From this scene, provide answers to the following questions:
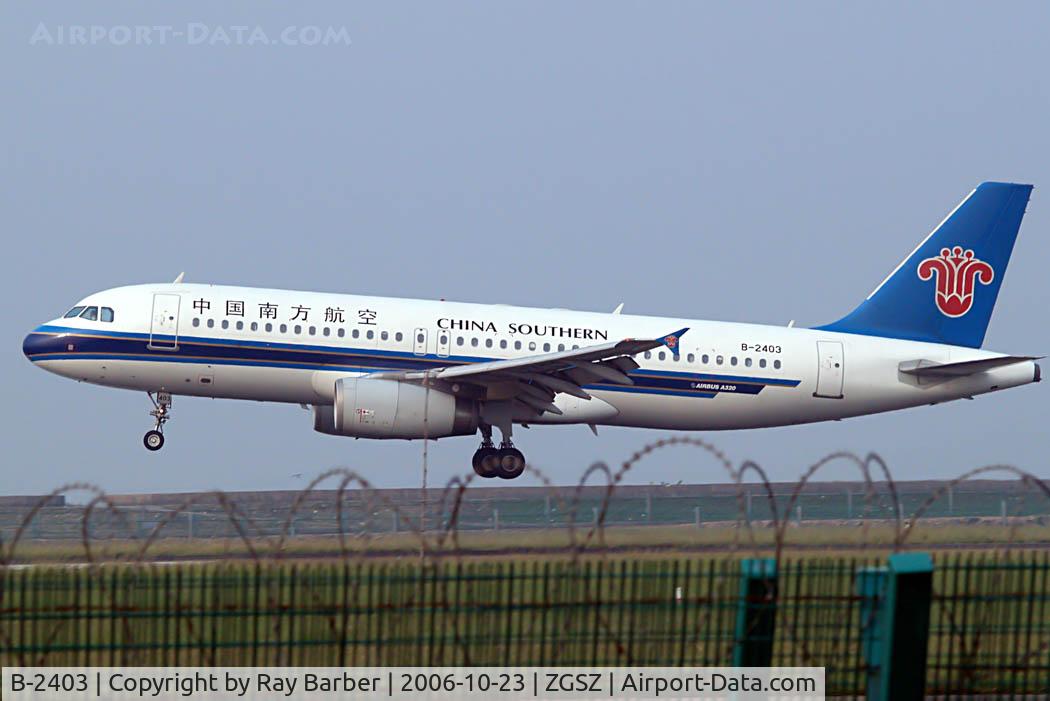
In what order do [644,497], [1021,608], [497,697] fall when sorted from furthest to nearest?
[644,497], [1021,608], [497,697]

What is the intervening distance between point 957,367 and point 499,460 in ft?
33.9

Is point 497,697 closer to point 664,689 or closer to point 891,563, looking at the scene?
point 664,689

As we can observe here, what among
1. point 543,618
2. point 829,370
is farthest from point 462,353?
point 543,618

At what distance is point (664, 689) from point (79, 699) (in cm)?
428

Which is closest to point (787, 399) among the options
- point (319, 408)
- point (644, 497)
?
point (644, 497)

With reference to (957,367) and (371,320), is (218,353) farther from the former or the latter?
(957,367)

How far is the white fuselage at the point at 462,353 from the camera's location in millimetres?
28031

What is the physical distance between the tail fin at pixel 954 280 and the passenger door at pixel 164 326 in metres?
14.4

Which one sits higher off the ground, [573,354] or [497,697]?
[573,354]

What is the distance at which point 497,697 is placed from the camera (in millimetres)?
10445

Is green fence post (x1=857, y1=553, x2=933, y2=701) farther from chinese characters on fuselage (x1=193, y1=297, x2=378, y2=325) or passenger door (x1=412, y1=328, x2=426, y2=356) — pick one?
chinese characters on fuselage (x1=193, y1=297, x2=378, y2=325)

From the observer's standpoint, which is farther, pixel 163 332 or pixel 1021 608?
pixel 163 332

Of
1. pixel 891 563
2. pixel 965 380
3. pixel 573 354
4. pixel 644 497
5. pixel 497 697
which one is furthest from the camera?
pixel 965 380

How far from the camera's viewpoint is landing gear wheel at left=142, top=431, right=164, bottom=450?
2938 centimetres
